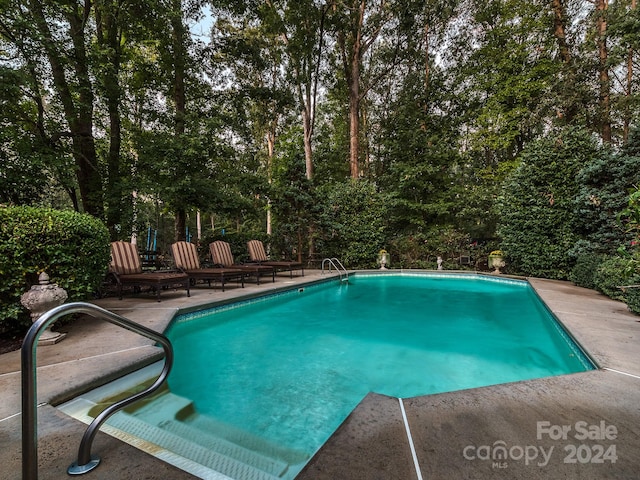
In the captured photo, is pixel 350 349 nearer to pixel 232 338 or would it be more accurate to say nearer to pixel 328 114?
pixel 232 338

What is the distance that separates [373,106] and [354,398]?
18761mm

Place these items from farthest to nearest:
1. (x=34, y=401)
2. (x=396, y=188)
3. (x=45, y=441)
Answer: (x=396, y=188) < (x=45, y=441) < (x=34, y=401)

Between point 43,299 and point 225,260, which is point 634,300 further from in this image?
point 225,260

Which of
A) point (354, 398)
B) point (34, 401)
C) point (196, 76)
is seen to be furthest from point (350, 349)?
point (196, 76)

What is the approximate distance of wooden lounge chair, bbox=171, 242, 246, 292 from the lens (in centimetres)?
630

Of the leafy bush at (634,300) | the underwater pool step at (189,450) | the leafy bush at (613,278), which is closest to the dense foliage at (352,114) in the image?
the leafy bush at (613,278)

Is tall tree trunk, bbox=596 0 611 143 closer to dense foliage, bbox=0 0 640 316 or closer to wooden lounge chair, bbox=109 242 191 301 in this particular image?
dense foliage, bbox=0 0 640 316

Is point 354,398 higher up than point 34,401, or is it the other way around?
point 34,401

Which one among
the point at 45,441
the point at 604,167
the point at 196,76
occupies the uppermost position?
the point at 196,76

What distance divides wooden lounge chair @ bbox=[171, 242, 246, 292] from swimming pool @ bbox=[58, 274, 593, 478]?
0.92 metres

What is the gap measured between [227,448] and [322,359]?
6.82ft

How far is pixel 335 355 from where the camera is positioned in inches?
157

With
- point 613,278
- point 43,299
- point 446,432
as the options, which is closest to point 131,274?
point 43,299

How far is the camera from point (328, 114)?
19.9 metres
